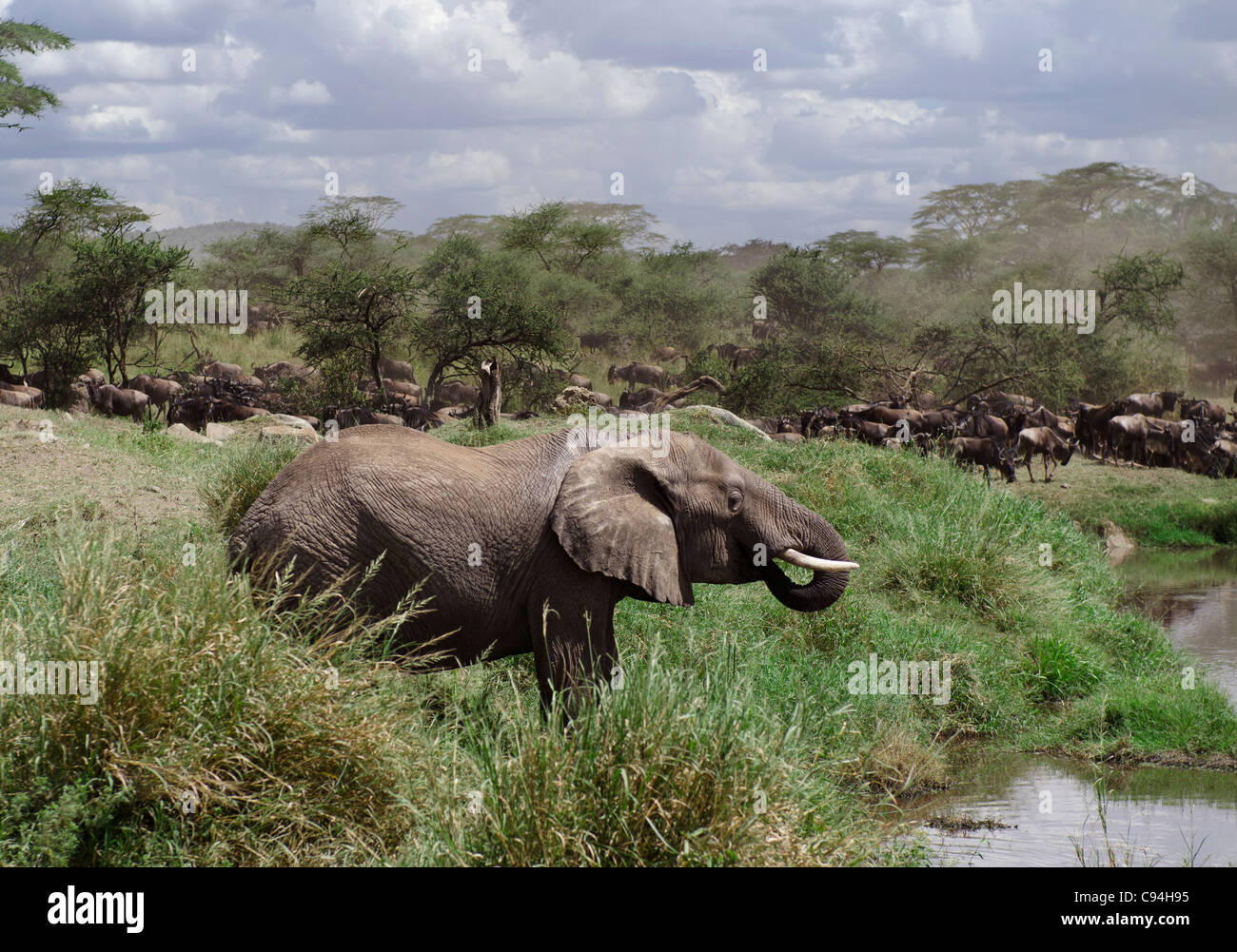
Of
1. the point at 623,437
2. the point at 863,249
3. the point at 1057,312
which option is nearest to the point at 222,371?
the point at 1057,312

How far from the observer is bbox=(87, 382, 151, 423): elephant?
21609 millimetres

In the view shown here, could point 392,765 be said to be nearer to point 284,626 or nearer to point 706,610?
point 284,626

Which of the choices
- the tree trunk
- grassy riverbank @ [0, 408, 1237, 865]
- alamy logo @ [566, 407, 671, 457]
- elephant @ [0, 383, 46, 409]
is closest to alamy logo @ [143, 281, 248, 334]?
elephant @ [0, 383, 46, 409]

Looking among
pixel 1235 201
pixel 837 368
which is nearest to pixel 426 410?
pixel 837 368

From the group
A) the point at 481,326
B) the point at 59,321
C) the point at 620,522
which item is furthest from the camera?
the point at 481,326

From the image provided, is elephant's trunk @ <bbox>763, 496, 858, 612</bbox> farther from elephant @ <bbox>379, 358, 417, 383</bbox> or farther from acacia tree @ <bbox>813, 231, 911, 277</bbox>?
acacia tree @ <bbox>813, 231, 911, 277</bbox>

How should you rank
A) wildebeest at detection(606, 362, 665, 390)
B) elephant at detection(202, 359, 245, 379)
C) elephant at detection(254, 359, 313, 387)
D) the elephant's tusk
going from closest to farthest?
the elephant's tusk < elephant at detection(254, 359, 313, 387) < elephant at detection(202, 359, 245, 379) < wildebeest at detection(606, 362, 665, 390)

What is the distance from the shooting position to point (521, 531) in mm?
5684

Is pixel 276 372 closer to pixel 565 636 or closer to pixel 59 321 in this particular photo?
pixel 59 321

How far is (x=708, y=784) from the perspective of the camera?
4.31 m

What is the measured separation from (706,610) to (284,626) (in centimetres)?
532

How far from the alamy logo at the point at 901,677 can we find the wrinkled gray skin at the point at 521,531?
3816mm
